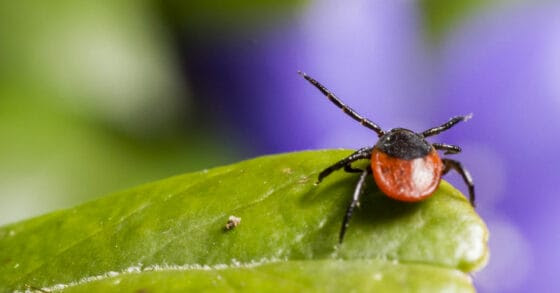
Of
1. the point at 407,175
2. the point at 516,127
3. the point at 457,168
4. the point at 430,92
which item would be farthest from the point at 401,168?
the point at 430,92

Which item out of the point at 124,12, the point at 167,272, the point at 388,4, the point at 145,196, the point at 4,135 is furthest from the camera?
the point at 388,4

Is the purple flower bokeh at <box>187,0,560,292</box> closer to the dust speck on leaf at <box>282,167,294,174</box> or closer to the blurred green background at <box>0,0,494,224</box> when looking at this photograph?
the blurred green background at <box>0,0,494,224</box>

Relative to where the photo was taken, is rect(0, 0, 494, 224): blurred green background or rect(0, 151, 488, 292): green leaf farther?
rect(0, 0, 494, 224): blurred green background

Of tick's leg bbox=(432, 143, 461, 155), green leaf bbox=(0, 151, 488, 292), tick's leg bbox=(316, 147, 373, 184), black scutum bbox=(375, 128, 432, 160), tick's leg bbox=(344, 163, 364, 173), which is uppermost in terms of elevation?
black scutum bbox=(375, 128, 432, 160)

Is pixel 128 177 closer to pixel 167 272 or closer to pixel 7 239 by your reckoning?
pixel 7 239

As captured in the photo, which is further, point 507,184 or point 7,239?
point 507,184

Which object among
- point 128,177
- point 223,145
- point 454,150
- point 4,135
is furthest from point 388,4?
point 454,150

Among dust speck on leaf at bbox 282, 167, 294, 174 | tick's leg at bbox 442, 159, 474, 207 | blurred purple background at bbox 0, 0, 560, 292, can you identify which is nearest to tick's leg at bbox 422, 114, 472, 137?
tick's leg at bbox 442, 159, 474, 207

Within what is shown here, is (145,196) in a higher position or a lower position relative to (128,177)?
higher
